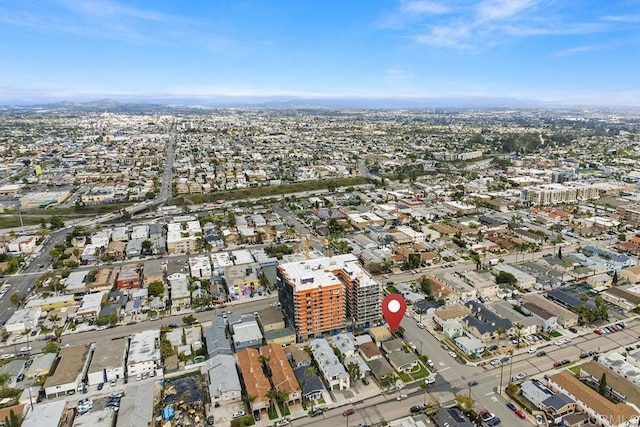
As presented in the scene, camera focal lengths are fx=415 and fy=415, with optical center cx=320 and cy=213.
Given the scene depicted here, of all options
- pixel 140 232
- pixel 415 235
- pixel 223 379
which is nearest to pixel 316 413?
pixel 223 379

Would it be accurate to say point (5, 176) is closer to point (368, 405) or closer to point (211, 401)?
point (211, 401)

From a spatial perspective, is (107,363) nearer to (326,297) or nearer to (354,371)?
(326,297)

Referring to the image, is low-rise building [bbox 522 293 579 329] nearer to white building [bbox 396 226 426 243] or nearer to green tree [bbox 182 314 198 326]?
white building [bbox 396 226 426 243]

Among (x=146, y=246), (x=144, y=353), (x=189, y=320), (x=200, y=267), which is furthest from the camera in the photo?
(x=146, y=246)

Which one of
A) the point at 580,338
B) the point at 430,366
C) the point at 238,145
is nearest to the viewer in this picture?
the point at 430,366

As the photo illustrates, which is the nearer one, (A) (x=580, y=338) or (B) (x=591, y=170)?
(A) (x=580, y=338)

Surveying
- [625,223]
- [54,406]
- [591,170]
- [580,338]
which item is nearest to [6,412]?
[54,406]

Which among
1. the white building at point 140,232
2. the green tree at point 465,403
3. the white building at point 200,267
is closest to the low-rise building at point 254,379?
the green tree at point 465,403
